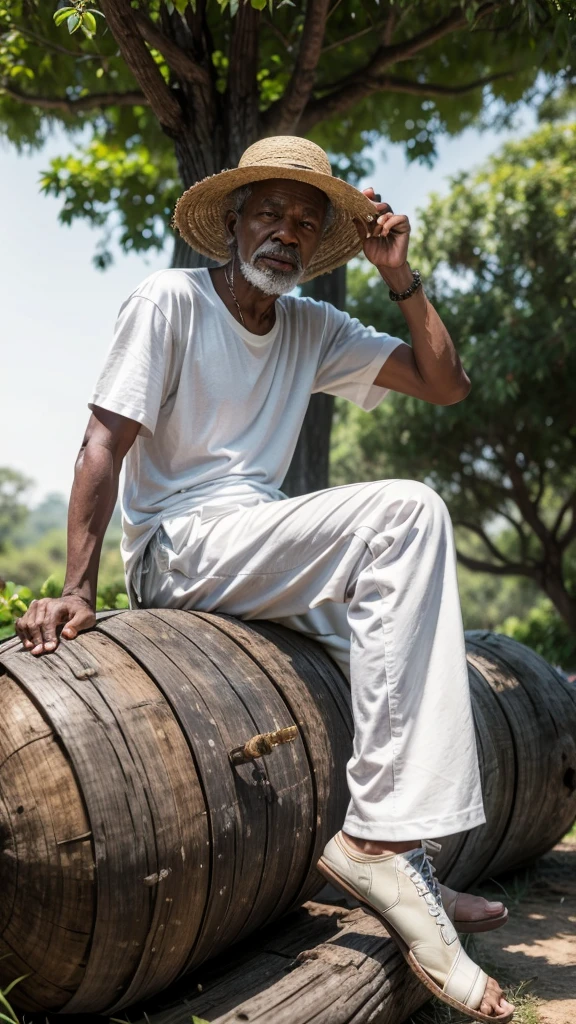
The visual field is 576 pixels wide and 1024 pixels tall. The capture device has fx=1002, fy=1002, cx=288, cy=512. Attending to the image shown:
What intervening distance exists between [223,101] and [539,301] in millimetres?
5906

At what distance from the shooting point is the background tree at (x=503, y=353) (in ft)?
34.0

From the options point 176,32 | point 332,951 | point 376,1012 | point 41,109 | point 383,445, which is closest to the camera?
point 376,1012

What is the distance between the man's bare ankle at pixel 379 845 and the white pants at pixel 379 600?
0.09ft

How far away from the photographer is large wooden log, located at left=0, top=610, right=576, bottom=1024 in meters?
2.27

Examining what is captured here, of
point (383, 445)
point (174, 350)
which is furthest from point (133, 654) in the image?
point (383, 445)

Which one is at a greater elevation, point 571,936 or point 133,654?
point 133,654

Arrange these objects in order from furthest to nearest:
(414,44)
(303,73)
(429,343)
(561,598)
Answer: (561,598), (414,44), (303,73), (429,343)

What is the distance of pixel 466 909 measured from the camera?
8.93 ft

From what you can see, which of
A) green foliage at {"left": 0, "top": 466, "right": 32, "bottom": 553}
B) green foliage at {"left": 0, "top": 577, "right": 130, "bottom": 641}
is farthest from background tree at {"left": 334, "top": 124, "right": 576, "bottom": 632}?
green foliage at {"left": 0, "top": 466, "right": 32, "bottom": 553}

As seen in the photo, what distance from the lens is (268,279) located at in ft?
10.8

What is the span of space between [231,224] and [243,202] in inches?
5.8

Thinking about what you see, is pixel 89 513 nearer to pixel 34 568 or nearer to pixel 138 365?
pixel 138 365

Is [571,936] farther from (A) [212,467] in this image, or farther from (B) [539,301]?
(B) [539,301]

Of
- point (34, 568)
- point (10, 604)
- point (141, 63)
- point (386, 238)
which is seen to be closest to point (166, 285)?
point (386, 238)
